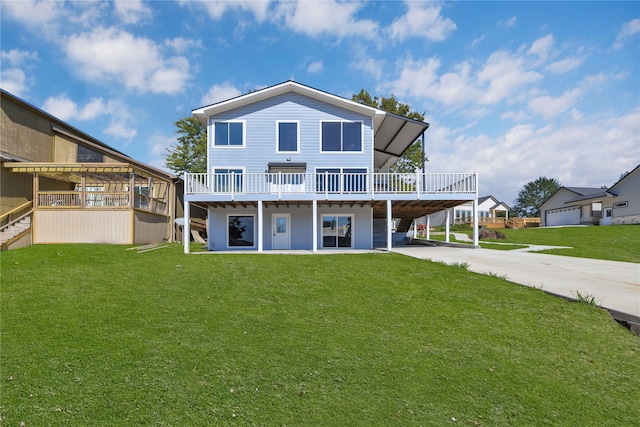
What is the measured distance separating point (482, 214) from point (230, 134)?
157 ft

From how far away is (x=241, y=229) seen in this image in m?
16.3

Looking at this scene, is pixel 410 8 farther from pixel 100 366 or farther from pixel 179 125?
pixel 179 125

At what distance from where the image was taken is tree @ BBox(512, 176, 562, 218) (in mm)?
81125

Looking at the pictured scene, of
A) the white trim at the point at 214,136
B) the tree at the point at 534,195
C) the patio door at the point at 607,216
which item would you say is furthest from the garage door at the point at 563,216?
the tree at the point at 534,195

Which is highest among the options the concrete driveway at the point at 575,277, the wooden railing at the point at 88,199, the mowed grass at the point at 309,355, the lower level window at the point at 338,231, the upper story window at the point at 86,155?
the upper story window at the point at 86,155

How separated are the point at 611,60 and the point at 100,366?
17319mm

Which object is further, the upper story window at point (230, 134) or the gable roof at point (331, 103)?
the upper story window at point (230, 134)

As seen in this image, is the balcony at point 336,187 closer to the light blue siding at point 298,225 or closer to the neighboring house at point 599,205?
the light blue siding at point 298,225

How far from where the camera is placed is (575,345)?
4332 mm

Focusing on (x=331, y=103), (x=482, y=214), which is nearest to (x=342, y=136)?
(x=331, y=103)

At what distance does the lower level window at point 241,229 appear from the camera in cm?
1622

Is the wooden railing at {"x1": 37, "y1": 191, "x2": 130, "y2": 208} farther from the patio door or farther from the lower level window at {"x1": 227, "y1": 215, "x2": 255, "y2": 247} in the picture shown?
the patio door

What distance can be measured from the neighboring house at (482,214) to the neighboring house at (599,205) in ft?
19.2

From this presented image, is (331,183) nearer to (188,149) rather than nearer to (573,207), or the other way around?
(188,149)
